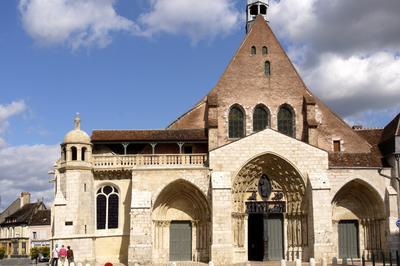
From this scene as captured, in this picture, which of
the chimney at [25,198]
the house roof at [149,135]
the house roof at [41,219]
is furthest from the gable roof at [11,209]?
the house roof at [149,135]

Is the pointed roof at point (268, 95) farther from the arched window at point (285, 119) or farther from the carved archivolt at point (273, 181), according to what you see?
the carved archivolt at point (273, 181)

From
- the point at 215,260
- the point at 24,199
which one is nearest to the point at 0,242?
the point at 24,199

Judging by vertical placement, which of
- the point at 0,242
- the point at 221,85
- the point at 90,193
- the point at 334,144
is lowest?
the point at 0,242

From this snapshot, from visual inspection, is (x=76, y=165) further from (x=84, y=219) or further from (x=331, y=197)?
(x=331, y=197)

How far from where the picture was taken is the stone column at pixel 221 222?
25.5 meters

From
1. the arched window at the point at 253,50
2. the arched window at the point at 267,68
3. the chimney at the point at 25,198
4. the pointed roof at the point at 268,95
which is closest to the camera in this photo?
the pointed roof at the point at 268,95

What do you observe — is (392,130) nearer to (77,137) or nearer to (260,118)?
(260,118)

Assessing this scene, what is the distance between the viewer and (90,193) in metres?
27.4

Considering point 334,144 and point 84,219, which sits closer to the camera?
point 84,219

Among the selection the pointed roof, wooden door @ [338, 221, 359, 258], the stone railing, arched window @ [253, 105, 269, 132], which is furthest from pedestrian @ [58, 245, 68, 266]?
wooden door @ [338, 221, 359, 258]

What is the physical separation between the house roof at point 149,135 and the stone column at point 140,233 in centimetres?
380

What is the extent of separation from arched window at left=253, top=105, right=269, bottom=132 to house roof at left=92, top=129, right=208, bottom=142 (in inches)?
124

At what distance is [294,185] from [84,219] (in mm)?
10945

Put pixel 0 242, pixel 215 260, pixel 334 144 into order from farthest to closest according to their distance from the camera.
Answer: pixel 0 242, pixel 334 144, pixel 215 260
